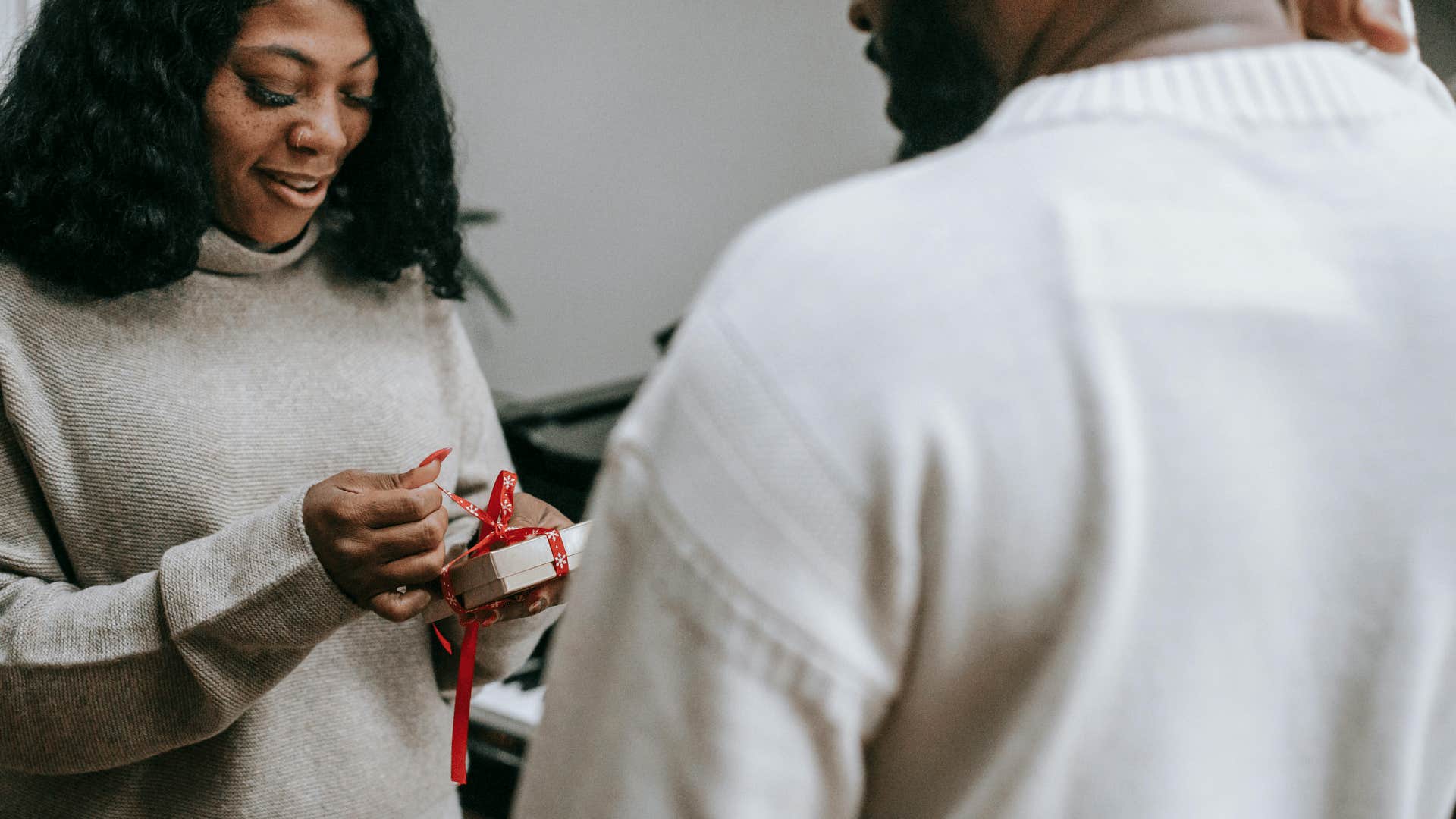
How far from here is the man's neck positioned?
52 centimetres

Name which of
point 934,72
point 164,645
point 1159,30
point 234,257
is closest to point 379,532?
point 164,645

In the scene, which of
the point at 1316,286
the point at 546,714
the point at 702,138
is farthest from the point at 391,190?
the point at 702,138

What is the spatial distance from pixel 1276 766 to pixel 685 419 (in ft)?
1.03

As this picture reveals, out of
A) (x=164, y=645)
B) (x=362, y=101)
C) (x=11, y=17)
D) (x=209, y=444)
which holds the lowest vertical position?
(x=164, y=645)

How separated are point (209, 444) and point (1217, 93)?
1.07 m

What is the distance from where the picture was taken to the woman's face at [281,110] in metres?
1.23

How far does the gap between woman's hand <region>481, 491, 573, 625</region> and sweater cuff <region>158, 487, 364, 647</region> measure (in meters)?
0.19

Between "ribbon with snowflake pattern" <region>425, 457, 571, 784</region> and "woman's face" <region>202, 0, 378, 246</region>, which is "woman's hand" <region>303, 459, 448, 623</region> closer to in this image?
"ribbon with snowflake pattern" <region>425, 457, 571, 784</region>

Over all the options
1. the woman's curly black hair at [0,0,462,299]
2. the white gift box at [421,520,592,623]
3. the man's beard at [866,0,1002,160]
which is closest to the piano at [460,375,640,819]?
the white gift box at [421,520,592,623]

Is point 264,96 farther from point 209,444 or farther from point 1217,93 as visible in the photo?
point 1217,93

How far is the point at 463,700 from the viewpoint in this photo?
4.02ft

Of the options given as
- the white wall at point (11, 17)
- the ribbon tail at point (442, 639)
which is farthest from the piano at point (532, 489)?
the white wall at point (11, 17)

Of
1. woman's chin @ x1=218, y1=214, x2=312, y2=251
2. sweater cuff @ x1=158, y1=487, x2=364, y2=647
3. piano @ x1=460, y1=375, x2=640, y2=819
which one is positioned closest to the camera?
sweater cuff @ x1=158, y1=487, x2=364, y2=647

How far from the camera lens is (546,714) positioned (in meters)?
0.49
